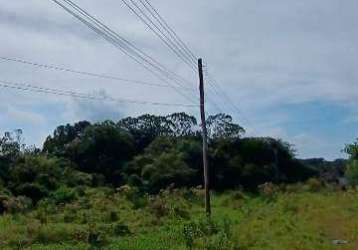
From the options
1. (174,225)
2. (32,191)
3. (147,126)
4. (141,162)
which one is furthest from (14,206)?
(147,126)

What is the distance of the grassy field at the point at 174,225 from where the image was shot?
2330 centimetres

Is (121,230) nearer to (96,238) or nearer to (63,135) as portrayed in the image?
(96,238)

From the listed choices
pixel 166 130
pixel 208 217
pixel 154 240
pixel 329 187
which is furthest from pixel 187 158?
pixel 154 240

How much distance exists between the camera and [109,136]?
239ft

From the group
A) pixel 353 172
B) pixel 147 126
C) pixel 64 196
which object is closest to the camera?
pixel 64 196

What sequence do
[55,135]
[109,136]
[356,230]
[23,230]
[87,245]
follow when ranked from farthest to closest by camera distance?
[55,135], [109,136], [23,230], [356,230], [87,245]

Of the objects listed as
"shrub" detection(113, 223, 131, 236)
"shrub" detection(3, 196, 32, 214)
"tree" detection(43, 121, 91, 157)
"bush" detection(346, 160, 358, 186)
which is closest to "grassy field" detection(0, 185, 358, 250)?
"shrub" detection(113, 223, 131, 236)

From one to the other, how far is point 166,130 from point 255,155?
30499mm

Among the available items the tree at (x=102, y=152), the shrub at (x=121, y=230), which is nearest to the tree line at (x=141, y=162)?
the tree at (x=102, y=152)

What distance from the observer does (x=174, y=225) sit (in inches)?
1230

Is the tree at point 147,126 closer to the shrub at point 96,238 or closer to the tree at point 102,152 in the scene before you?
the tree at point 102,152

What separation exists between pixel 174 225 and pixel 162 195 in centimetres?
1697

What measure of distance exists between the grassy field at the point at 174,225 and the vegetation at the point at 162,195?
Answer: 0.07 metres

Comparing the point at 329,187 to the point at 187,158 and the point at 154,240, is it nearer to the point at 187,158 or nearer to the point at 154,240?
the point at 187,158
